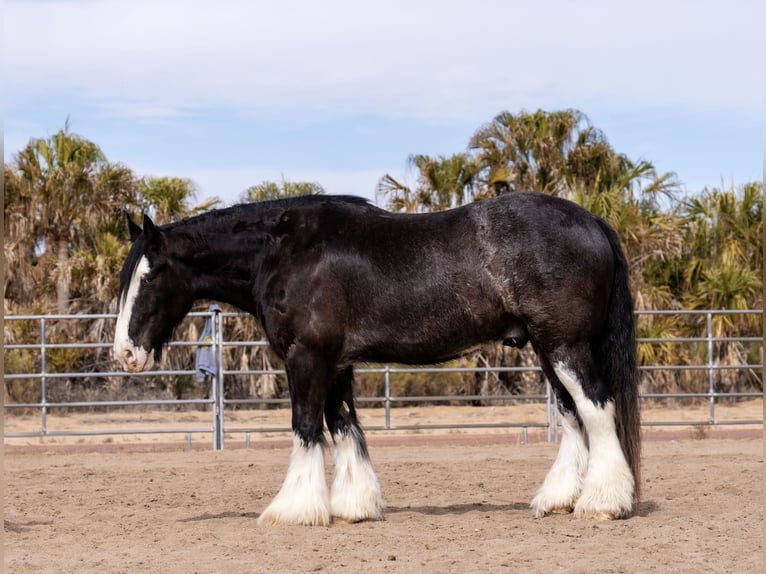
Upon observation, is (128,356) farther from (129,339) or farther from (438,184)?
(438,184)

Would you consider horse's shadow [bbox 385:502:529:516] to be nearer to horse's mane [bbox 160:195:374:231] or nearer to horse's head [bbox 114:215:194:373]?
horse's head [bbox 114:215:194:373]

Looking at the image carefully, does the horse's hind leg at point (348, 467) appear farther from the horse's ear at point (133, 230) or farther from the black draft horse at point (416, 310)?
the horse's ear at point (133, 230)

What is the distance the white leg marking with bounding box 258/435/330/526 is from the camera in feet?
21.1

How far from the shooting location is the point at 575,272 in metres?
6.40

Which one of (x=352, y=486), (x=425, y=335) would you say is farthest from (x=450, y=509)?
(x=425, y=335)

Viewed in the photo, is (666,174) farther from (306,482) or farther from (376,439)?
(306,482)

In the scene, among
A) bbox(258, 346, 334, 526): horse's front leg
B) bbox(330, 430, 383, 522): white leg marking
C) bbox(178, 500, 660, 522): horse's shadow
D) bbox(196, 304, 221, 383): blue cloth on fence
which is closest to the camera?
bbox(258, 346, 334, 526): horse's front leg

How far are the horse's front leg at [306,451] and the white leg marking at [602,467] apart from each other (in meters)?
1.50

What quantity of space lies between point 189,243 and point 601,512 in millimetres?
3140

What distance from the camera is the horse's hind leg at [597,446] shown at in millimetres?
6328

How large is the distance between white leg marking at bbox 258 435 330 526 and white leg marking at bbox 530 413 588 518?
139cm

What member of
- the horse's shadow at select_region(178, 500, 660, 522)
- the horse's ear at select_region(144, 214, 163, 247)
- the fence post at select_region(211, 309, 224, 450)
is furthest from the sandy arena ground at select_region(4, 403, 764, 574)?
the horse's ear at select_region(144, 214, 163, 247)

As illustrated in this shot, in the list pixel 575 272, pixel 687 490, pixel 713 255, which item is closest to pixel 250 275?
pixel 575 272

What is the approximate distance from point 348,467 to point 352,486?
124 mm
